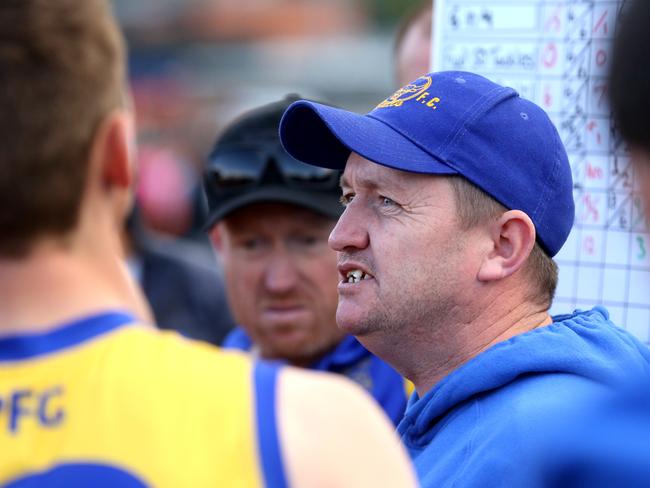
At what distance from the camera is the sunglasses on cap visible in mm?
3188

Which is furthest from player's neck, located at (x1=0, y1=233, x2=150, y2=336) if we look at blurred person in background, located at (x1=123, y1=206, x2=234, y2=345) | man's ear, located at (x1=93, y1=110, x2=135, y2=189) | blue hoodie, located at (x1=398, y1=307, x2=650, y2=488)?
blurred person in background, located at (x1=123, y1=206, x2=234, y2=345)

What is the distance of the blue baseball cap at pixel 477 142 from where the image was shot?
2.32 metres

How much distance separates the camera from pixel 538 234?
93.0 inches

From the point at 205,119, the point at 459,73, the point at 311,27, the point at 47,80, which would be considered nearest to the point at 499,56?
the point at 459,73

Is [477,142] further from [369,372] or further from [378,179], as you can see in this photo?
[369,372]

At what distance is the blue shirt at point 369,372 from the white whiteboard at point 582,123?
505 millimetres

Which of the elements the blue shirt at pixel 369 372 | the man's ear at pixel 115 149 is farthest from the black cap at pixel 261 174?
the man's ear at pixel 115 149

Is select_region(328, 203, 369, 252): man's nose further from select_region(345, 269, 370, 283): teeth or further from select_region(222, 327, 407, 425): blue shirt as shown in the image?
select_region(222, 327, 407, 425): blue shirt

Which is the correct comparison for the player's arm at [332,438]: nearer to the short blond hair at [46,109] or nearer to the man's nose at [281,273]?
the short blond hair at [46,109]

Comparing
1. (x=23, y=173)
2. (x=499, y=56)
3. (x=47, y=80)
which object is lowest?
(x=499, y=56)

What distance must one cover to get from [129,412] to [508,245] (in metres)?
1.29

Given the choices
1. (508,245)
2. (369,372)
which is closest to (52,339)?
(508,245)

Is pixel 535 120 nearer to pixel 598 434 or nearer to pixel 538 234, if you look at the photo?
pixel 538 234

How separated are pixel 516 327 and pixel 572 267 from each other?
2.03 feet
